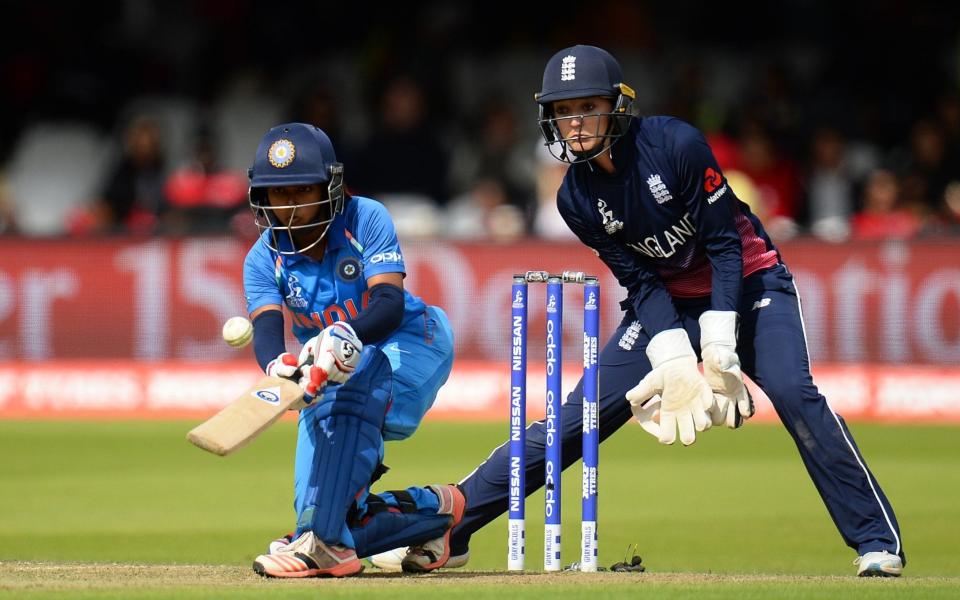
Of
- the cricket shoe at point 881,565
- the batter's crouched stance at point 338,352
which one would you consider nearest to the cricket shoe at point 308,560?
the batter's crouched stance at point 338,352

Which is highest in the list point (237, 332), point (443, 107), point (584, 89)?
point (443, 107)

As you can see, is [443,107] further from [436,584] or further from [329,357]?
[436,584]

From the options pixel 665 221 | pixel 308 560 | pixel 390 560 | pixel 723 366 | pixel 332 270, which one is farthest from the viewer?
pixel 390 560

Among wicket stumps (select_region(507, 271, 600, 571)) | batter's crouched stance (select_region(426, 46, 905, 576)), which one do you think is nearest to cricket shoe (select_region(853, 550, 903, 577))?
batter's crouched stance (select_region(426, 46, 905, 576))

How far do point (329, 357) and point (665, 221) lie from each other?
135 cm

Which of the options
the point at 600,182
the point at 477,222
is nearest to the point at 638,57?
the point at 477,222

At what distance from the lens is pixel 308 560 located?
5039 mm

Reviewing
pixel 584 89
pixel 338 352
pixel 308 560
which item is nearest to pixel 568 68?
pixel 584 89

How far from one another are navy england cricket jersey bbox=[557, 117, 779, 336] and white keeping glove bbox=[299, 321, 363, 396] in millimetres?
1101

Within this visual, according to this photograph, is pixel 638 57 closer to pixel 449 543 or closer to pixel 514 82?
pixel 514 82

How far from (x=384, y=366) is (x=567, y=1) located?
10967 mm

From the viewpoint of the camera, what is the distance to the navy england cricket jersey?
5.36m

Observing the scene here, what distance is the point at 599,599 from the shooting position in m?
4.48

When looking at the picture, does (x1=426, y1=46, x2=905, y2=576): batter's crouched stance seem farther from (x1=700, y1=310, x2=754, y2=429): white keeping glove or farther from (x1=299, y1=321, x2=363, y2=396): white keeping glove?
(x1=299, y1=321, x2=363, y2=396): white keeping glove
